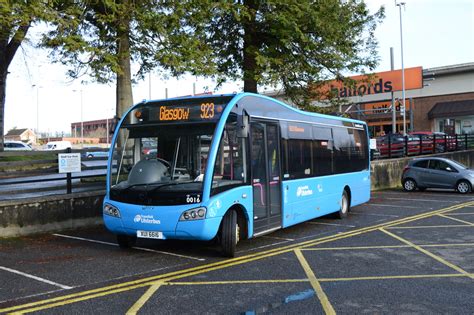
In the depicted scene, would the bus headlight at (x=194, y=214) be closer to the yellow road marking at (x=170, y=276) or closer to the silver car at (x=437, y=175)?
the yellow road marking at (x=170, y=276)

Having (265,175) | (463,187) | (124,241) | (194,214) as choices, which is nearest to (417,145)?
(463,187)

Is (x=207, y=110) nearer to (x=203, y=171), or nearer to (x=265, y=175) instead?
(x=203, y=171)

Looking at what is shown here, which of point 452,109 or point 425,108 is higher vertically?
point 425,108

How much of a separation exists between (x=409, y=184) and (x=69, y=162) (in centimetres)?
1556

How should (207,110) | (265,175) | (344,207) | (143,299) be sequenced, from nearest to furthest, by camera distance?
(143,299), (207,110), (265,175), (344,207)

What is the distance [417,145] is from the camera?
29.0 m

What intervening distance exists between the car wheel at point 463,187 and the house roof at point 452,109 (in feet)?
97.3

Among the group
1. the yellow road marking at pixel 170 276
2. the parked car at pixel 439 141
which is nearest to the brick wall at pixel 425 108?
the parked car at pixel 439 141

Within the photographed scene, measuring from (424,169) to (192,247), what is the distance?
1510cm

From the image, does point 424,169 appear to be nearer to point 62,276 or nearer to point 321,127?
point 321,127

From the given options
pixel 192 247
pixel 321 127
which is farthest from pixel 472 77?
pixel 192 247

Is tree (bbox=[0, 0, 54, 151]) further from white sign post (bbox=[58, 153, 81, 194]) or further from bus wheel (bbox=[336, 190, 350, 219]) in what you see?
bus wheel (bbox=[336, 190, 350, 219])

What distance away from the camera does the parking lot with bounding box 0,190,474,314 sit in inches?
220

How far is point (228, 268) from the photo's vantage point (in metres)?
7.38
